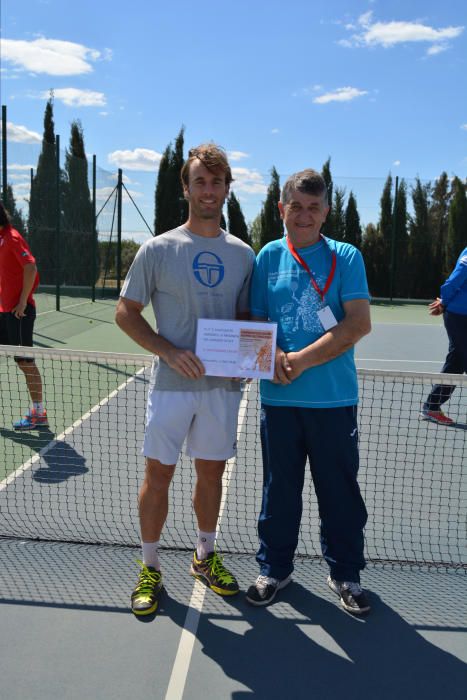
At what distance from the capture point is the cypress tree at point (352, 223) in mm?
22469

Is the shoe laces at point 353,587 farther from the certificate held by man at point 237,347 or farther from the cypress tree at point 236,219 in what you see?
the cypress tree at point 236,219

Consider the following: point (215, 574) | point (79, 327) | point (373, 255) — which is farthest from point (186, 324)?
point (373, 255)

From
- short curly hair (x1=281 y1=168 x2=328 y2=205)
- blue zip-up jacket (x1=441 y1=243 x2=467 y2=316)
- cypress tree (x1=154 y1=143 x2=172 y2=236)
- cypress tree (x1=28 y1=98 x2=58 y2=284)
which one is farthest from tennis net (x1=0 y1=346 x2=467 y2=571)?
cypress tree (x1=154 y1=143 x2=172 y2=236)

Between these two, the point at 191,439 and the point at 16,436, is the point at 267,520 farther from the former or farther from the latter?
the point at 16,436

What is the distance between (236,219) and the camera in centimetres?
2262

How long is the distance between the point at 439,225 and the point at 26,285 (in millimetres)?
19935

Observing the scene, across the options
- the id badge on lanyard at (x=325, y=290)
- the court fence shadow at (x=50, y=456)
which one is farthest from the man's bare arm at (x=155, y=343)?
the court fence shadow at (x=50, y=456)

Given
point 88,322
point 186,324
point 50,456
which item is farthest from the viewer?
point 88,322

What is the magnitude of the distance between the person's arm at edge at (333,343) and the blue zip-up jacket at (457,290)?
10.0ft

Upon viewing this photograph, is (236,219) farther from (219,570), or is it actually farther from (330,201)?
(219,570)

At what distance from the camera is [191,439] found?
287 cm

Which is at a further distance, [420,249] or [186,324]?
[420,249]

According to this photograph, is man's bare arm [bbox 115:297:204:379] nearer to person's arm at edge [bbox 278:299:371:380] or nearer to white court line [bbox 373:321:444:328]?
person's arm at edge [bbox 278:299:371:380]

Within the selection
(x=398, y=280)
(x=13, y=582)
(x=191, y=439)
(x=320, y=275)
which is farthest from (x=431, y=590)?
(x=398, y=280)
